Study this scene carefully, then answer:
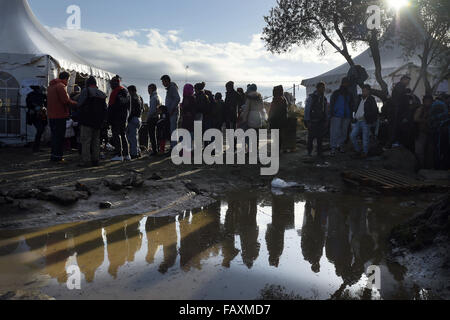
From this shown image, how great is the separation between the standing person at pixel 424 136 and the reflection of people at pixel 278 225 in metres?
4.23

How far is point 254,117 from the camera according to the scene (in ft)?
30.3

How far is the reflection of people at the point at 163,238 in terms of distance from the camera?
12.3 ft

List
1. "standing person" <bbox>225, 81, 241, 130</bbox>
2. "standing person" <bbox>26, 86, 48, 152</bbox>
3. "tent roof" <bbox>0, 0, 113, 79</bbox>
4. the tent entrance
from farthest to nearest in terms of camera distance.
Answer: "tent roof" <bbox>0, 0, 113, 79</bbox> → the tent entrance → "standing person" <bbox>225, 81, 241, 130</bbox> → "standing person" <bbox>26, 86, 48, 152</bbox>

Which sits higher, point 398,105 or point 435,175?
point 398,105

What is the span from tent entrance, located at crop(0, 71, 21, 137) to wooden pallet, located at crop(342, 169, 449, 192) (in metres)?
9.46

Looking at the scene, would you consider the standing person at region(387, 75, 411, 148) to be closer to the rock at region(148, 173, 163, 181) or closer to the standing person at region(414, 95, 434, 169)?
the standing person at region(414, 95, 434, 169)

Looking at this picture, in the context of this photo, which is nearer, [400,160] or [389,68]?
[400,160]

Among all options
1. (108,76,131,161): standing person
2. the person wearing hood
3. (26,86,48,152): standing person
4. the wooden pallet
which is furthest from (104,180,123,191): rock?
the wooden pallet

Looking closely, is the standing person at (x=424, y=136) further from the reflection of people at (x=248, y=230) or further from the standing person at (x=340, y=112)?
the reflection of people at (x=248, y=230)

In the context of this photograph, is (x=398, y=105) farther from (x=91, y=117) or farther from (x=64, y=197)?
(x=64, y=197)

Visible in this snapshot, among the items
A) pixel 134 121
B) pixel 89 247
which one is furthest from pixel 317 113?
pixel 89 247

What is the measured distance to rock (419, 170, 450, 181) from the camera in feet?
26.4

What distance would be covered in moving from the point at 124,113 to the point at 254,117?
10.1 ft

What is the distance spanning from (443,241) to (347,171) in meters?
4.50
